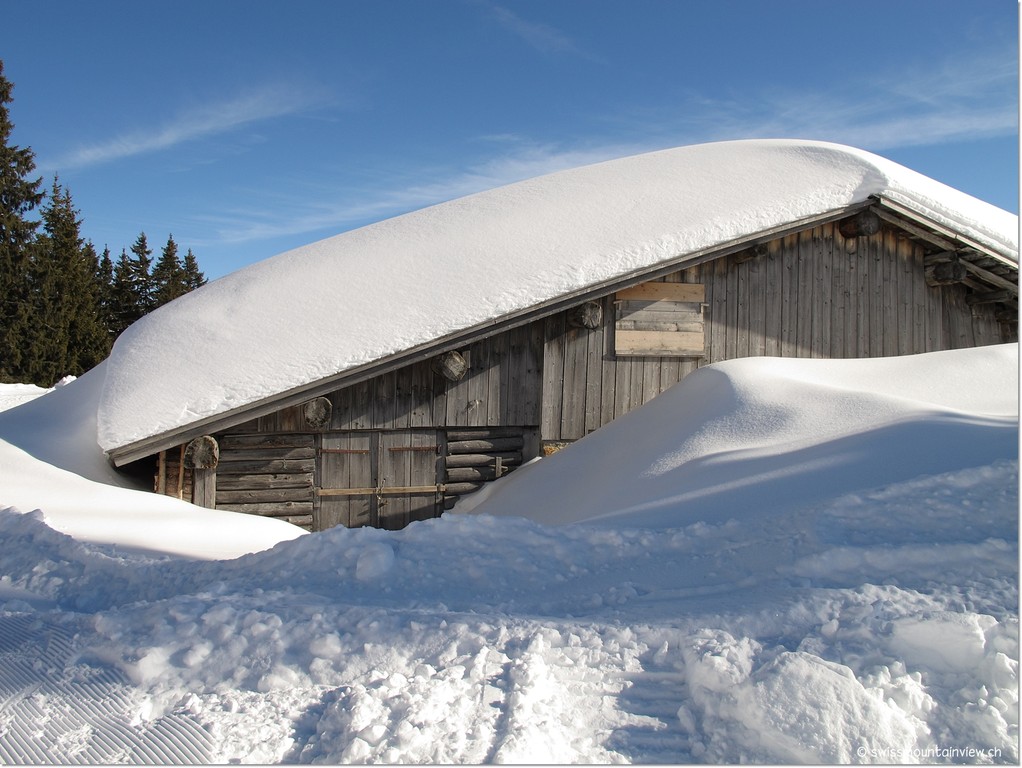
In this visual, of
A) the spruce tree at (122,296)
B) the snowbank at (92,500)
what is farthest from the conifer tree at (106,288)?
the snowbank at (92,500)

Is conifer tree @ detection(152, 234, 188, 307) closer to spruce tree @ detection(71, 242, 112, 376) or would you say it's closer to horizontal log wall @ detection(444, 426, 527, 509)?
spruce tree @ detection(71, 242, 112, 376)

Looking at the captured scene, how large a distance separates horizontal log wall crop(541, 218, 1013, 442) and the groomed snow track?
7.40 metres

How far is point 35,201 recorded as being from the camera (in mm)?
31219

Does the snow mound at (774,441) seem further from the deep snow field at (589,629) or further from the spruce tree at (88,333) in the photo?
the spruce tree at (88,333)

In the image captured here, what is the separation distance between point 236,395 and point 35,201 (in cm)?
3031

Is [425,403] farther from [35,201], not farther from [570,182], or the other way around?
[35,201]

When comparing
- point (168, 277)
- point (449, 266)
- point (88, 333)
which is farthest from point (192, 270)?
point (449, 266)

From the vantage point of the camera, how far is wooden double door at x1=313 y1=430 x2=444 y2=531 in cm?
953

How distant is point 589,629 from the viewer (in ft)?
10.8

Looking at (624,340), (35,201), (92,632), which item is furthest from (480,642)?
(35,201)

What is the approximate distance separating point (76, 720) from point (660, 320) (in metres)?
8.96

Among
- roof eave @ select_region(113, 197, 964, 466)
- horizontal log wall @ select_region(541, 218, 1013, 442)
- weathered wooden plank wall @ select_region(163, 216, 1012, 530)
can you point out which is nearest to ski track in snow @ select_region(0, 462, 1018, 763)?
roof eave @ select_region(113, 197, 964, 466)

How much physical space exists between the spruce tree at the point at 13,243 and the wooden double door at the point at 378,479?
28356 mm

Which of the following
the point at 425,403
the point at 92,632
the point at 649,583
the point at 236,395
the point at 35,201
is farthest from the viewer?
the point at 35,201
